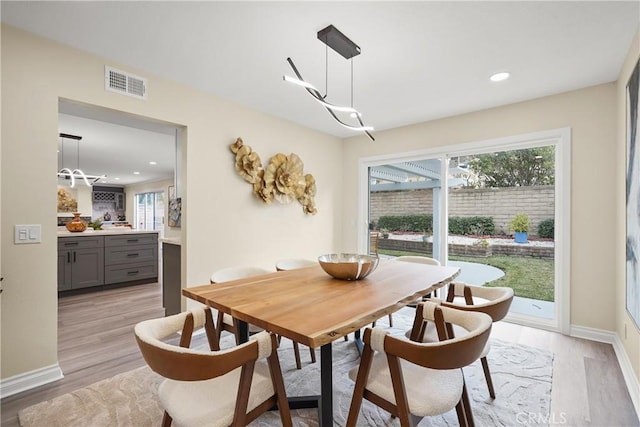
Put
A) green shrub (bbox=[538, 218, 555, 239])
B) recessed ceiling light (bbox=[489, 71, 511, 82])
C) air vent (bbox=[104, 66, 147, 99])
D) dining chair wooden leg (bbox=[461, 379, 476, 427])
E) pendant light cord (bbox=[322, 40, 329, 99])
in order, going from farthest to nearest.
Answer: green shrub (bbox=[538, 218, 555, 239])
recessed ceiling light (bbox=[489, 71, 511, 82])
air vent (bbox=[104, 66, 147, 99])
pendant light cord (bbox=[322, 40, 329, 99])
dining chair wooden leg (bbox=[461, 379, 476, 427])

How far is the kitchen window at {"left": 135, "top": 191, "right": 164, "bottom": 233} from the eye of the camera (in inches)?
365

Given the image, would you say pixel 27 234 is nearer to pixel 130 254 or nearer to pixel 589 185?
pixel 130 254

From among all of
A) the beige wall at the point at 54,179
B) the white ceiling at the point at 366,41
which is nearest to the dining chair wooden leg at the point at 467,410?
the white ceiling at the point at 366,41

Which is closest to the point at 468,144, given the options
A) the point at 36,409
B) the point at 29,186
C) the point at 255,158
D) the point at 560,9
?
the point at 560,9

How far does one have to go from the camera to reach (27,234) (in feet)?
6.68

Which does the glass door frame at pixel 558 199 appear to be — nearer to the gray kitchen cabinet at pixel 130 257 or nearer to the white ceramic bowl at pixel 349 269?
the white ceramic bowl at pixel 349 269

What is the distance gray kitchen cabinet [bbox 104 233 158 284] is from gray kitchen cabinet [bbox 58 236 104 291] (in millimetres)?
103

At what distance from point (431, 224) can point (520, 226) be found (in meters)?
1.00

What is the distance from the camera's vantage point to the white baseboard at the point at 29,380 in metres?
1.94

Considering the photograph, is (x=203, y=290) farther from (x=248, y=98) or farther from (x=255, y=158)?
(x=248, y=98)

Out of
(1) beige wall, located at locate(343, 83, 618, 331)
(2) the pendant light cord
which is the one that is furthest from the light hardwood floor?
(2) the pendant light cord

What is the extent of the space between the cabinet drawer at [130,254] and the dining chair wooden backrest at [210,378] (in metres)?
4.38

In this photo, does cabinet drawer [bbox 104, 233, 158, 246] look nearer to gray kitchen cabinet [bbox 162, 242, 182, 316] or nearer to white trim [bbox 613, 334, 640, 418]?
gray kitchen cabinet [bbox 162, 242, 182, 316]

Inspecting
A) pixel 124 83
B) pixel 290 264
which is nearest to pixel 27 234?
pixel 124 83
